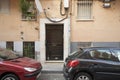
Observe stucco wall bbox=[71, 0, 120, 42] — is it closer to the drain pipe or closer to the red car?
the drain pipe

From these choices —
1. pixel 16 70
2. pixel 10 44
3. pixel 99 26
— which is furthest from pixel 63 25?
pixel 16 70

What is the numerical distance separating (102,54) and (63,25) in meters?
7.34

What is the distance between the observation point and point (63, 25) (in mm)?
18172

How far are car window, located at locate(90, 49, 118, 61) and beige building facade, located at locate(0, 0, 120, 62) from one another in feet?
22.8

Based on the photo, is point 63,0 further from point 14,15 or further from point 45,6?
point 14,15

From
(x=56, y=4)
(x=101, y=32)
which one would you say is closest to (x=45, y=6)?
(x=56, y=4)

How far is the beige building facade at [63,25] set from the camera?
18.0 metres

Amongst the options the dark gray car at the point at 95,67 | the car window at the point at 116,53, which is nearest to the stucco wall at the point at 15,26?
the dark gray car at the point at 95,67

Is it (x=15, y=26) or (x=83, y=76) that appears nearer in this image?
(x=83, y=76)

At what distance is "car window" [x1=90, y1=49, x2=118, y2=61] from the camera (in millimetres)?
10977

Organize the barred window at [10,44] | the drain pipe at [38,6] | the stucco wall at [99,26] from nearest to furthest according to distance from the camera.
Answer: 1. the drain pipe at [38,6]
2. the stucco wall at [99,26]
3. the barred window at [10,44]

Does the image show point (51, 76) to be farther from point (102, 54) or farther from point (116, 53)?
point (116, 53)

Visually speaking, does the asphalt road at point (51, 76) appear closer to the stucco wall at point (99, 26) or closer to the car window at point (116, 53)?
the car window at point (116, 53)

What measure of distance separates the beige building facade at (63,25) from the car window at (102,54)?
6943mm
